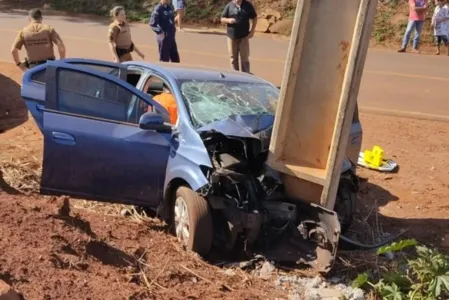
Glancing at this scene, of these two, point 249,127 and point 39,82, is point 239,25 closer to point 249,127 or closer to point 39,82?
point 39,82

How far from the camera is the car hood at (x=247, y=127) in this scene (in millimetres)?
6500

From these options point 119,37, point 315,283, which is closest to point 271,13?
point 119,37

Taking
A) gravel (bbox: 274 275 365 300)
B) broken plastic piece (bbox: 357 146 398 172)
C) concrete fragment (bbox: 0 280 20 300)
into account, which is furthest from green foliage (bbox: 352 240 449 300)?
broken plastic piece (bbox: 357 146 398 172)

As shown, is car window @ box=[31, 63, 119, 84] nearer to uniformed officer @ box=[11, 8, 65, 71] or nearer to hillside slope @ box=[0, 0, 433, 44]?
uniformed officer @ box=[11, 8, 65, 71]

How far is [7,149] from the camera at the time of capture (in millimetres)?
10586

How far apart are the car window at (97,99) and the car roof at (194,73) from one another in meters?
0.65

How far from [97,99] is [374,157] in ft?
13.7

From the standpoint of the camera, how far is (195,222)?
21.1 ft

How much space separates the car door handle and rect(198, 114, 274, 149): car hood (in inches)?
48.2

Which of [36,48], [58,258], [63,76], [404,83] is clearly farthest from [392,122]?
[58,258]

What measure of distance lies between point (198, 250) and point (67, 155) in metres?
1.56

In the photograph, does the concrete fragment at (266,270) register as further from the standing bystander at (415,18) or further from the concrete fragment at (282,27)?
the concrete fragment at (282,27)

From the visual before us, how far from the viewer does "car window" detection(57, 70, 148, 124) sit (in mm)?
7176

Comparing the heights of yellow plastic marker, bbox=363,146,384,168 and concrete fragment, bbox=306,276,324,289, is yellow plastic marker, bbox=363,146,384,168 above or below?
above
